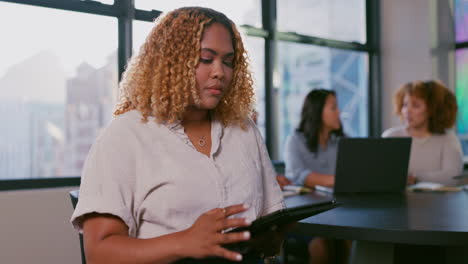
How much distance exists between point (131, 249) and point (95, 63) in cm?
272

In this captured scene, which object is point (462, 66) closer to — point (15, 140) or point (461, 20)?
Result: point (461, 20)

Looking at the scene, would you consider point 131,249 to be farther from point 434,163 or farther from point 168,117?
point 434,163

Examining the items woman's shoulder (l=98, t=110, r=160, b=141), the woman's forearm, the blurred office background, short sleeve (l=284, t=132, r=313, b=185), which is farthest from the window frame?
woman's shoulder (l=98, t=110, r=160, b=141)

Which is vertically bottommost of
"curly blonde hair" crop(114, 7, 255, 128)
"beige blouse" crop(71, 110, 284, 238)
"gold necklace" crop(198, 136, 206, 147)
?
"beige blouse" crop(71, 110, 284, 238)

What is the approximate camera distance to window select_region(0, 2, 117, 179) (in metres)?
3.11

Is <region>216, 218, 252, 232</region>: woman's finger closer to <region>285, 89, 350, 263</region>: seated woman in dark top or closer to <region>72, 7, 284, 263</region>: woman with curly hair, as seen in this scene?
<region>72, 7, 284, 263</region>: woman with curly hair

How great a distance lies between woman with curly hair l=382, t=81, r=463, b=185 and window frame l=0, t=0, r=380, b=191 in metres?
1.30

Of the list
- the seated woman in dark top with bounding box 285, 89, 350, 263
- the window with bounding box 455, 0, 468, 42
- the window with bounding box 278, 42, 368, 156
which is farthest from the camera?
the window with bounding box 455, 0, 468, 42

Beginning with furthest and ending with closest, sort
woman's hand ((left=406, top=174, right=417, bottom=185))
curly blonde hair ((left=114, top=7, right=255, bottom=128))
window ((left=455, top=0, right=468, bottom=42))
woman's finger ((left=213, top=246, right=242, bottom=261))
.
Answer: window ((left=455, top=0, right=468, bottom=42)) < woman's hand ((left=406, top=174, right=417, bottom=185)) < curly blonde hair ((left=114, top=7, right=255, bottom=128)) < woman's finger ((left=213, top=246, right=242, bottom=261))

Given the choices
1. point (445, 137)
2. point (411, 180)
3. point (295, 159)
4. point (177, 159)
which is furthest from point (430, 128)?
point (177, 159)

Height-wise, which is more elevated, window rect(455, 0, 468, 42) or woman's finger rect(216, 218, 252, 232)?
window rect(455, 0, 468, 42)

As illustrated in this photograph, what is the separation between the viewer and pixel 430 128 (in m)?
3.44

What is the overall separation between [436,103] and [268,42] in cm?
167

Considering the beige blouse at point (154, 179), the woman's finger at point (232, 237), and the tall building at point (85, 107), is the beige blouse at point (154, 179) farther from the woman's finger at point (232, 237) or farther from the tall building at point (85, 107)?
the tall building at point (85, 107)
